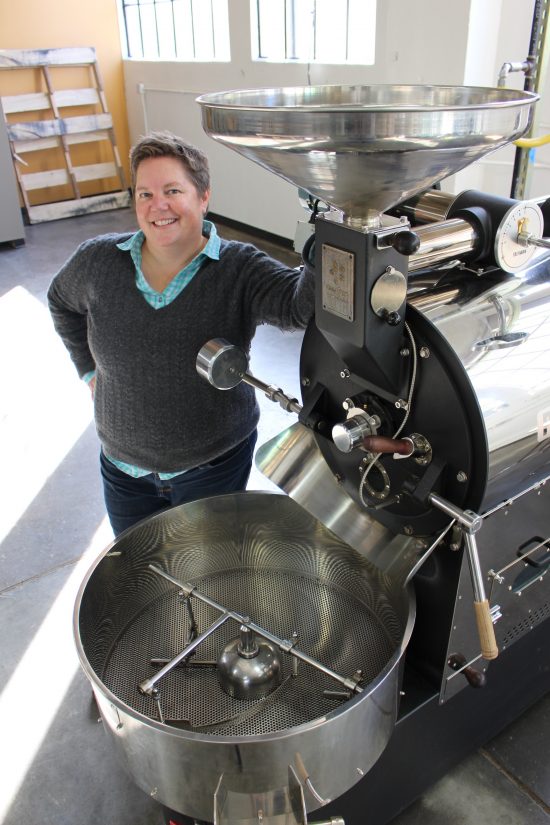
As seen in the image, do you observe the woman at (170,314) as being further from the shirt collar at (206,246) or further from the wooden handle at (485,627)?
the wooden handle at (485,627)

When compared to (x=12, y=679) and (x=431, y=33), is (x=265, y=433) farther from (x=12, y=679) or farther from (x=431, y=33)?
(x=431, y=33)

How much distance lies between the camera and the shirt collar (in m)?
1.31

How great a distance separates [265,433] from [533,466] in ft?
5.71

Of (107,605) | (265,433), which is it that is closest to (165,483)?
(107,605)

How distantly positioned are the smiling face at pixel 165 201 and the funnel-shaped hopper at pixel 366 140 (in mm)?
491

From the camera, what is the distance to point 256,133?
0.68 meters

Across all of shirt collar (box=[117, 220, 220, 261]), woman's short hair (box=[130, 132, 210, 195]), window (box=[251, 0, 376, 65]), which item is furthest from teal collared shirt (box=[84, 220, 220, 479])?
window (box=[251, 0, 376, 65])

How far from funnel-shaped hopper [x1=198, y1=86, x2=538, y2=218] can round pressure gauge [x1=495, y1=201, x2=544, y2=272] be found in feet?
0.63

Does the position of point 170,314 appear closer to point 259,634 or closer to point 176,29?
point 259,634

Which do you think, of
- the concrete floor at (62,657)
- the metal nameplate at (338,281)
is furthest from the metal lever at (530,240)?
the concrete floor at (62,657)

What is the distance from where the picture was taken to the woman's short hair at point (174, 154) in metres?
1.30

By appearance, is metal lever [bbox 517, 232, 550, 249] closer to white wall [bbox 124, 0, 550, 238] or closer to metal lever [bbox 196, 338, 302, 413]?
metal lever [bbox 196, 338, 302, 413]

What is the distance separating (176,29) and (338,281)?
5.31 m

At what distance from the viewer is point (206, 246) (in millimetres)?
1314
